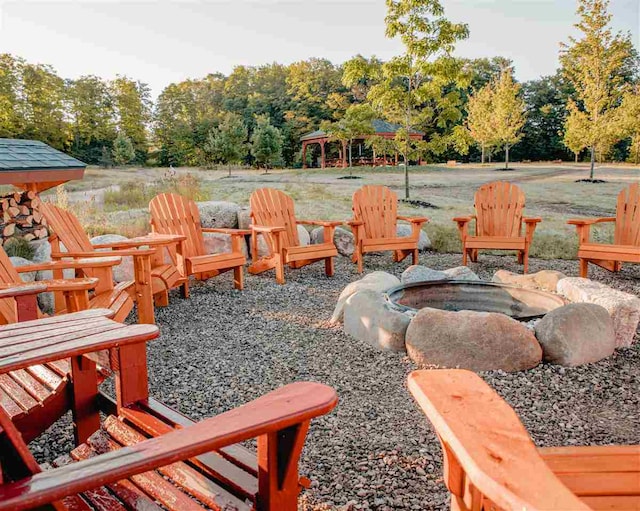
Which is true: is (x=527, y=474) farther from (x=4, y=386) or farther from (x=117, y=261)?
(x=117, y=261)

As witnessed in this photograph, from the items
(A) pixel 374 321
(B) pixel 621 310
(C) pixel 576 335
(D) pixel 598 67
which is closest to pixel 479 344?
(C) pixel 576 335

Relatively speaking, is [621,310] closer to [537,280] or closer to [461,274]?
[537,280]

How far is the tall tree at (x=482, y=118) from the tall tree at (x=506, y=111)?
4.8 inches

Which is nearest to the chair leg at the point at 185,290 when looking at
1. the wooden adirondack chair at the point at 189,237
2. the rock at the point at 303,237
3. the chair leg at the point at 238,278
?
the wooden adirondack chair at the point at 189,237

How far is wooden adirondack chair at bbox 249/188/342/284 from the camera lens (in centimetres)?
502

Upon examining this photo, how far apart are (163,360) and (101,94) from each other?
11.0 metres

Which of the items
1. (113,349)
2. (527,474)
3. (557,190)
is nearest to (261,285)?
(113,349)

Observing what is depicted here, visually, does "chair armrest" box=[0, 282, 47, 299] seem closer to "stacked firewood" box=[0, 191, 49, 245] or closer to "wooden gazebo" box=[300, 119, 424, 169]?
"stacked firewood" box=[0, 191, 49, 245]

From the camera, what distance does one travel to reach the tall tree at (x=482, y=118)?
1226cm

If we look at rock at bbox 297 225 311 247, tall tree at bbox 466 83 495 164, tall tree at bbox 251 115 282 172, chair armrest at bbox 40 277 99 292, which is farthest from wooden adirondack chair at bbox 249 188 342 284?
tall tree at bbox 466 83 495 164

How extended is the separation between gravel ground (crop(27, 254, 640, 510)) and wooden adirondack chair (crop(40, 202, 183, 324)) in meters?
0.27

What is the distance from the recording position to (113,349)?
1.53 m

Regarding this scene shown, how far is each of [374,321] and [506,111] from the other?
10720 millimetres

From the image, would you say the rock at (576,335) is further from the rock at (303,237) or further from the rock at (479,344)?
the rock at (303,237)
